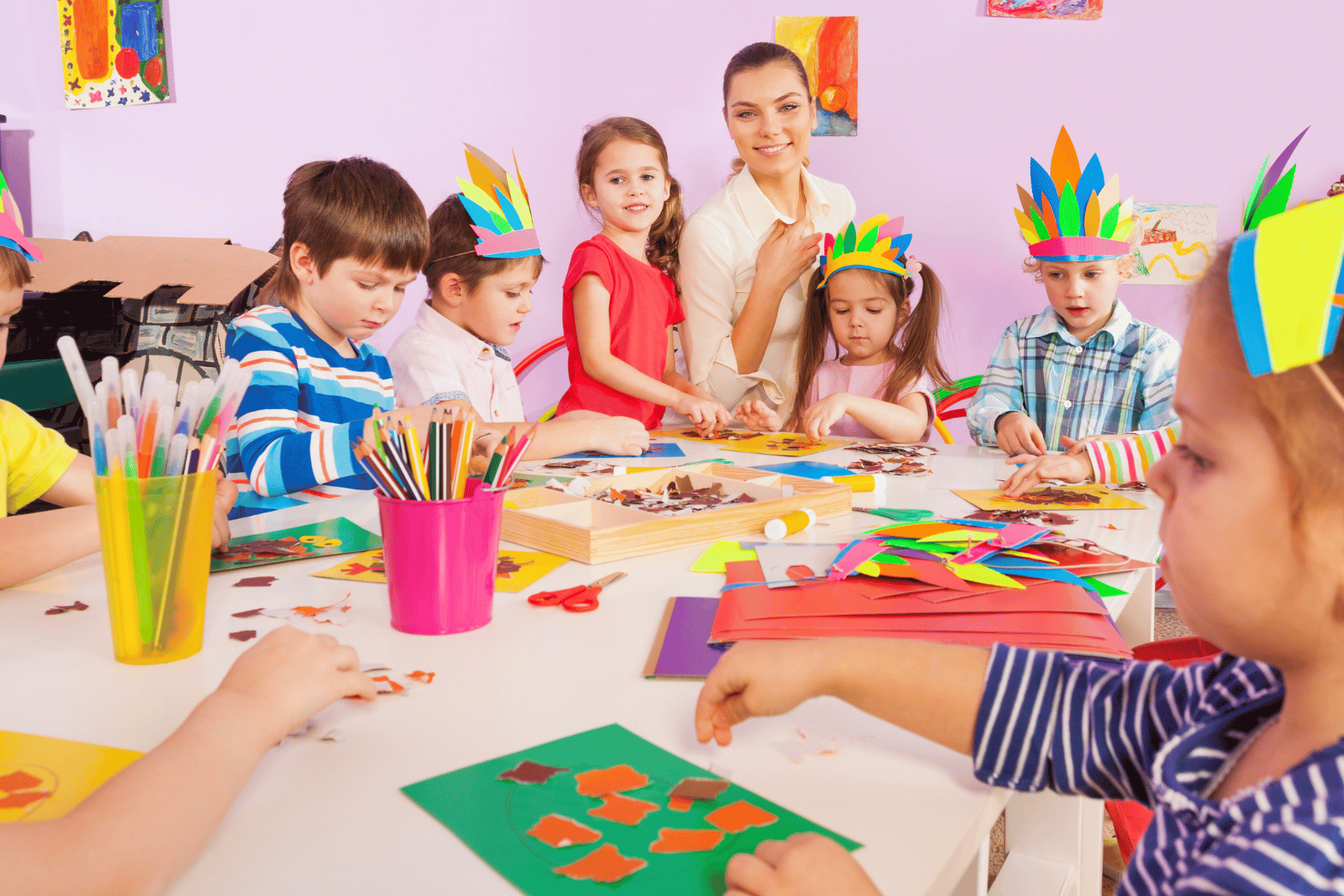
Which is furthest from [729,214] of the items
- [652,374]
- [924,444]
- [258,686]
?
[258,686]

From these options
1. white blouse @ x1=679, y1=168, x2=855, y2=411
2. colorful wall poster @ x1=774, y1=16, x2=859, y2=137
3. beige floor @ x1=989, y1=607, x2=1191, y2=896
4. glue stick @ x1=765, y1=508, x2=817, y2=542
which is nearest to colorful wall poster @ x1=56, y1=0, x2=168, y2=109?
white blouse @ x1=679, y1=168, x2=855, y2=411

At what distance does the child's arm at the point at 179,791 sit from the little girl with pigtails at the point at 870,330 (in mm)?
1501

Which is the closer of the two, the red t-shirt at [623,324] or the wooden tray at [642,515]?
the wooden tray at [642,515]

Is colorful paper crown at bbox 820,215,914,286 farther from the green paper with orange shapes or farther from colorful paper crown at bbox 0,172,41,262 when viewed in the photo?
the green paper with orange shapes

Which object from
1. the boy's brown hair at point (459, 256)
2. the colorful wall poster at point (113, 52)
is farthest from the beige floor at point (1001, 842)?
the colorful wall poster at point (113, 52)

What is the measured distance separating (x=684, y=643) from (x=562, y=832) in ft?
0.82

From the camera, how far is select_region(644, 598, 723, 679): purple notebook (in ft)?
2.06

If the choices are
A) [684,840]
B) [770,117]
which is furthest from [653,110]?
[684,840]

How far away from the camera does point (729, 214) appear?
235cm

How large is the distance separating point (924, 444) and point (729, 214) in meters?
0.94

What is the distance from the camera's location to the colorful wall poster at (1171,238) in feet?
8.34

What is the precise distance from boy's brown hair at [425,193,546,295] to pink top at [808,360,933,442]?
2.47 feet

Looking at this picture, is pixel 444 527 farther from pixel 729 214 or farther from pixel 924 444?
pixel 729 214

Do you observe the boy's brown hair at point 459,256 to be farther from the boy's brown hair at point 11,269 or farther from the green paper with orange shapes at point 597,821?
the green paper with orange shapes at point 597,821
